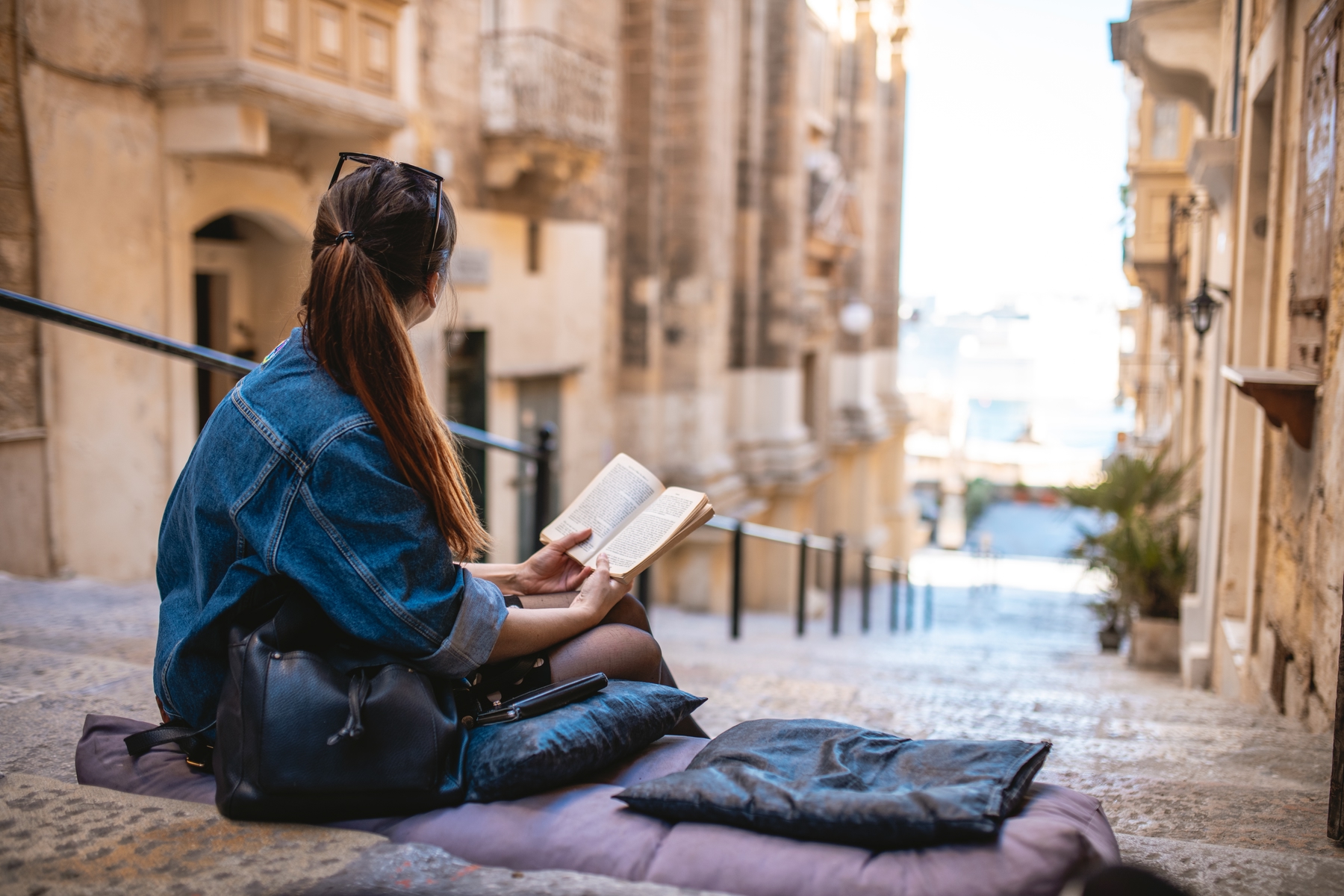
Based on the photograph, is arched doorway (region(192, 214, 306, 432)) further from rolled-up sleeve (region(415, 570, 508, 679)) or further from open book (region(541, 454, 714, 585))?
rolled-up sleeve (region(415, 570, 508, 679))

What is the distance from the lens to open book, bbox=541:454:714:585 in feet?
8.37

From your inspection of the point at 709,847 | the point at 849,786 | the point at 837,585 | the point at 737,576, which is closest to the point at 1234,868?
the point at 849,786

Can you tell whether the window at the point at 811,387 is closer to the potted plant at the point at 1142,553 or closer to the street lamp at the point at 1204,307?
the potted plant at the point at 1142,553

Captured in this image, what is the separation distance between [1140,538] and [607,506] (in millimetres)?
6703

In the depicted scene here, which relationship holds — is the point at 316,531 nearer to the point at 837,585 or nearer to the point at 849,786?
the point at 849,786

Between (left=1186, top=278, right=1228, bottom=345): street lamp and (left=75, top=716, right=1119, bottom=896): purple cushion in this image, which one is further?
(left=1186, top=278, right=1228, bottom=345): street lamp

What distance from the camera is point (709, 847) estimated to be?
1951 mm

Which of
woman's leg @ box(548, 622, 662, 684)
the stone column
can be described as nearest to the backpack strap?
woman's leg @ box(548, 622, 662, 684)

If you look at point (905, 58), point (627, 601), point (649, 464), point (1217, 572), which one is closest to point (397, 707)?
point (627, 601)

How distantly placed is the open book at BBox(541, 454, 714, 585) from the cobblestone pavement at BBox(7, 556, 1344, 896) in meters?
0.83

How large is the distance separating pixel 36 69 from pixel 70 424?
6.56ft

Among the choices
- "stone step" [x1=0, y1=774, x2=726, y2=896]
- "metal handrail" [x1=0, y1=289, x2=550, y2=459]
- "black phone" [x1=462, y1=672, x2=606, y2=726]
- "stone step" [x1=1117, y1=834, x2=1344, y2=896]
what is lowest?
"stone step" [x1=1117, y1=834, x2=1344, y2=896]

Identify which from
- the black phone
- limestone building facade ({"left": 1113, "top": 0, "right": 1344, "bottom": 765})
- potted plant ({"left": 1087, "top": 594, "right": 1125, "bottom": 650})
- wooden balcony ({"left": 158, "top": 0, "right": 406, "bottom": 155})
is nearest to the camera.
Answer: the black phone

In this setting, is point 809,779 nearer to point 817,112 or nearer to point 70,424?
point 70,424
